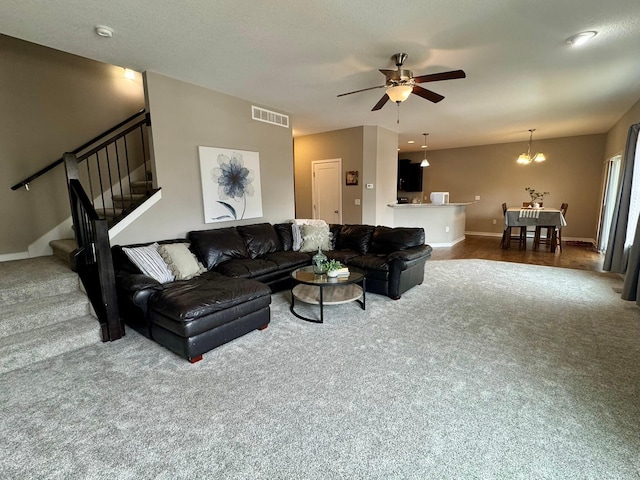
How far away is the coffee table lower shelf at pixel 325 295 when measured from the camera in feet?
10.4

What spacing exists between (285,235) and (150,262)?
83.6 inches

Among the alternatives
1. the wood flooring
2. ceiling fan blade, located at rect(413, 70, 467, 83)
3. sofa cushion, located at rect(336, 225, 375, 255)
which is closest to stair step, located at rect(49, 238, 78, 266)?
sofa cushion, located at rect(336, 225, 375, 255)

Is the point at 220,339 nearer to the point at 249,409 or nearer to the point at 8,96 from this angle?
the point at 249,409

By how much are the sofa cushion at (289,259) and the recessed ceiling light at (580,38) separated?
12.1 feet

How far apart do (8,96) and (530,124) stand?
8.81 meters

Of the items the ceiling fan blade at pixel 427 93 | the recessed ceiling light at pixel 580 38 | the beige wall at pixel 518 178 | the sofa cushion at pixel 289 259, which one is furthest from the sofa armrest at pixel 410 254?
the beige wall at pixel 518 178

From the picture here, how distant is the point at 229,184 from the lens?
4477 mm

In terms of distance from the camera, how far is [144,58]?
3178 millimetres

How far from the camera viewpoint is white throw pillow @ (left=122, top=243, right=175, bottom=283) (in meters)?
3.08

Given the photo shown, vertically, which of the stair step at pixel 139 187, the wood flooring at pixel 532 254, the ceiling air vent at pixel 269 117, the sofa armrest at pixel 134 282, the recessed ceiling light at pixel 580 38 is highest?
the recessed ceiling light at pixel 580 38

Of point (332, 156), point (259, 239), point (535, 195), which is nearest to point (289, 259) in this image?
point (259, 239)

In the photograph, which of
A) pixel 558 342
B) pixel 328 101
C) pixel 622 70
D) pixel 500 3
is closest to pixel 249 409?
pixel 558 342

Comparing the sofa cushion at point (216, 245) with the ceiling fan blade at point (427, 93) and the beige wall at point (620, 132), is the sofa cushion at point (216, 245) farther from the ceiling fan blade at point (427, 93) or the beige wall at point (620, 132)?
Answer: the beige wall at point (620, 132)

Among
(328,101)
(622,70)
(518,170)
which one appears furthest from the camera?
(518,170)
